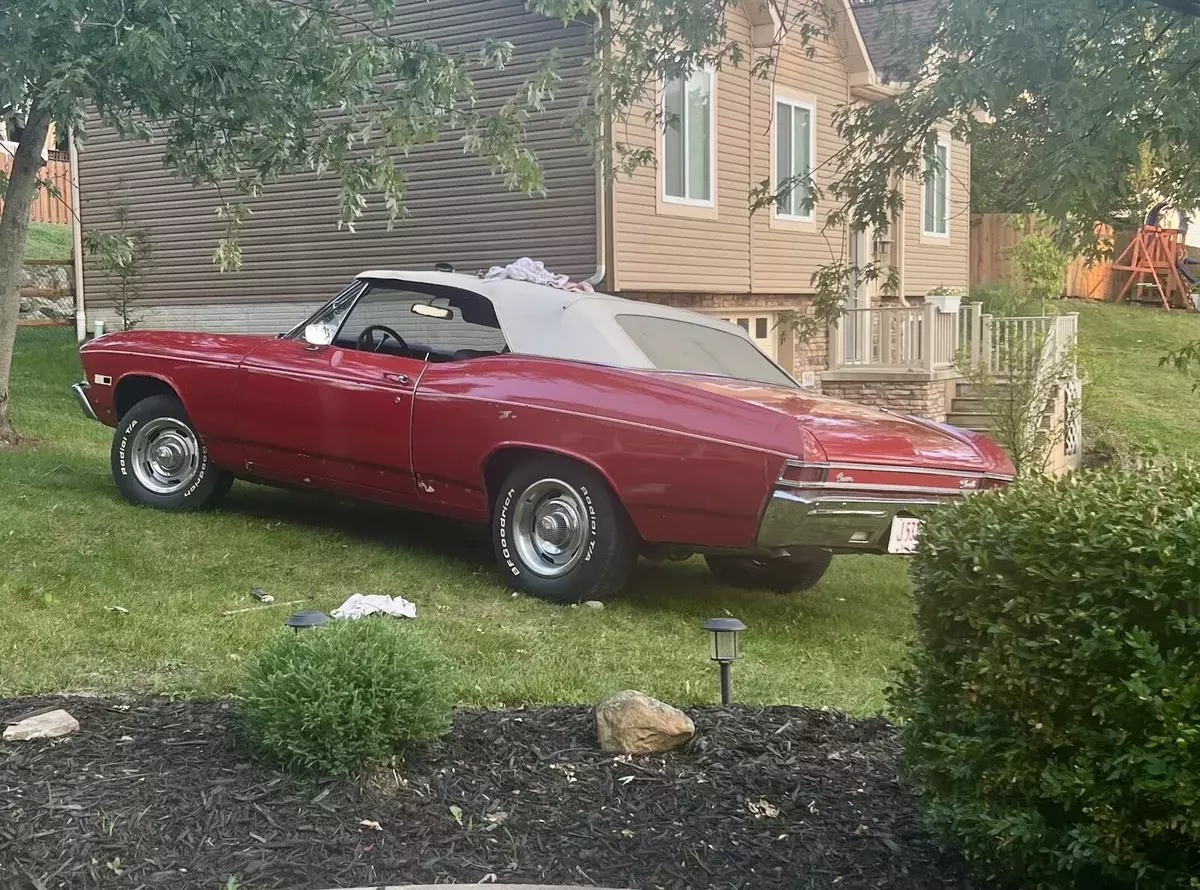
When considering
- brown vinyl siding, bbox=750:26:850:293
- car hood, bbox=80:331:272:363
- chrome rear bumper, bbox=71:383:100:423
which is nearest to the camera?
car hood, bbox=80:331:272:363

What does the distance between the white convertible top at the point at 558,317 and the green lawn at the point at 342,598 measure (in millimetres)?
1332

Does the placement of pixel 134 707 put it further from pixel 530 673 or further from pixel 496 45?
pixel 496 45

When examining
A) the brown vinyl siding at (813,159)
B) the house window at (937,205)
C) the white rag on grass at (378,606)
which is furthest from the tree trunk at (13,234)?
the house window at (937,205)

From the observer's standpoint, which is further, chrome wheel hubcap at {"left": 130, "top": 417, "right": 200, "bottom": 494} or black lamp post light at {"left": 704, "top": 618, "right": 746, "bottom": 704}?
chrome wheel hubcap at {"left": 130, "top": 417, "right": 200, "bottom": 494}

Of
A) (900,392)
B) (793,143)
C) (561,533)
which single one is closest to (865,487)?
(561,533)

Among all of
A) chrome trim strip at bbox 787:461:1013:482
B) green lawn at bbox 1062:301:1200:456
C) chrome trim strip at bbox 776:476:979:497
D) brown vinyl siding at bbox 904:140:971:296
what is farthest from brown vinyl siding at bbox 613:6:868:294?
chrome trim strip at bbox 776:476:979:497

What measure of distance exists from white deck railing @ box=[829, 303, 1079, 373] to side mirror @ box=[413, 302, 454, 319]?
10193 mm

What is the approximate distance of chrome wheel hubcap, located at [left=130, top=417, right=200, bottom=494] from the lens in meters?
7.93

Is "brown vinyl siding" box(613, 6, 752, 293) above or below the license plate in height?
above

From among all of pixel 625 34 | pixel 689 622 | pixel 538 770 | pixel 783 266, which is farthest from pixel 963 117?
pixel 783 266

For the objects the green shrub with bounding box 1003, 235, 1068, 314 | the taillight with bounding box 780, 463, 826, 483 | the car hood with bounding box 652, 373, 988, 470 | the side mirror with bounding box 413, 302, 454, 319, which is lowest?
the taillight with bounding box 780, 463, 826, 483

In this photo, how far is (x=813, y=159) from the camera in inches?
715

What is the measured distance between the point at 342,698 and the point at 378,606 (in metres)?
2.50

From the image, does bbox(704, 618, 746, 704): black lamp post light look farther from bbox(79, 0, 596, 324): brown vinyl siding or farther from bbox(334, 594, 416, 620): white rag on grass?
bbox(79, 0, 596, 324): brown vinyl siding
